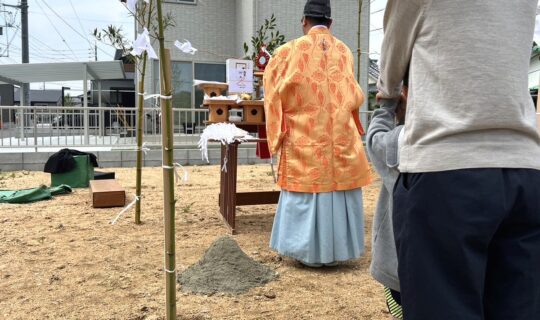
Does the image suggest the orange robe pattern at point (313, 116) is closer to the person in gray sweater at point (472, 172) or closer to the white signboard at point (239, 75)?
the white signboard at point (239, 75)

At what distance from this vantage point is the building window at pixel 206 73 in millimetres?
12641

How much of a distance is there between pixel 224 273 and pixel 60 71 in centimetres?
1483

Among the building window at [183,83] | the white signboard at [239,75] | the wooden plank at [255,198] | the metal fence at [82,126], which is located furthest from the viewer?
the building window at [183,83]

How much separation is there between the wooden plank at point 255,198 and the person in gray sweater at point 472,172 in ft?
11.4

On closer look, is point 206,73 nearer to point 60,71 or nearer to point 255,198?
point 60,71

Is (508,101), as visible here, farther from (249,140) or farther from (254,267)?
(249,140)

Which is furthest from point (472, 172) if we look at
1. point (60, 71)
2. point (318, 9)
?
point (60, 71)

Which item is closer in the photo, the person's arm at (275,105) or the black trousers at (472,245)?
the black trousers at (472,245)

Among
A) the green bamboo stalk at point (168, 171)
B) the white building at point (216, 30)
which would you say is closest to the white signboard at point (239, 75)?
the green bamboo stalk at point (168, 171)

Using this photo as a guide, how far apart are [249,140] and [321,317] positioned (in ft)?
6.06

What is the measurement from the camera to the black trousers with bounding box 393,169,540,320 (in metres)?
0.99

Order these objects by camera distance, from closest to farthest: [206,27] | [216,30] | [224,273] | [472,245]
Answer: [472,245] < [224,273] < [206,27] < [216,30]

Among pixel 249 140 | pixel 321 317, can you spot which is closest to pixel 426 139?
pixel 321 317

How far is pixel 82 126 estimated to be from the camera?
9914mm
